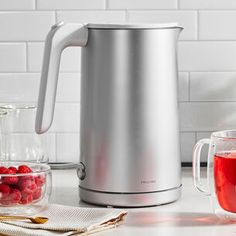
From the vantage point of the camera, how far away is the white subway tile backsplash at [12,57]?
1.85m

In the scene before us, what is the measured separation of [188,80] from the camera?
1.87 m

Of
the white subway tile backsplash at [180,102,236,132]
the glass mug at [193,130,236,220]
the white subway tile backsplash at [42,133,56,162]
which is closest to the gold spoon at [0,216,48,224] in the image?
the glass mug at [193,130,236,220]

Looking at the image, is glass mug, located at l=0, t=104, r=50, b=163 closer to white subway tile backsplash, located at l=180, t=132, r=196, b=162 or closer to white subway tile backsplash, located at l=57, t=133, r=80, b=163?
white subway tile backsplash, located at l=57, t=133, r=80, b=163

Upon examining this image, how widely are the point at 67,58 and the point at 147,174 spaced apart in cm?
45

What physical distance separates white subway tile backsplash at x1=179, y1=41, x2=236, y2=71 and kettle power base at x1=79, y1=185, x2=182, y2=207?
41 cm

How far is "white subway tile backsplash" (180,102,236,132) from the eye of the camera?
6.15 ft

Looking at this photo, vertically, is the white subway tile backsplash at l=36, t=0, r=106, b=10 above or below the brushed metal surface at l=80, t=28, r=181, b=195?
above

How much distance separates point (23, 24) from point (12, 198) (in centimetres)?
53

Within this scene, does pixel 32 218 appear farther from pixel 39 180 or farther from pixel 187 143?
pixel 187 143

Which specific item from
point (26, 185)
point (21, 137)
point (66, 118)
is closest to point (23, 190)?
point (26, 185)

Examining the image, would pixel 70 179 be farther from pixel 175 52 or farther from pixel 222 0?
pixel 222 0

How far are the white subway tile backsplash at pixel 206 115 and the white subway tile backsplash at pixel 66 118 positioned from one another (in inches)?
9.5

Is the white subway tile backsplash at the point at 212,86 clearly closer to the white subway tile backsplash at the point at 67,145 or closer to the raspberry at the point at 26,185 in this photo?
the white subway tile backsplash at the point at 67,145

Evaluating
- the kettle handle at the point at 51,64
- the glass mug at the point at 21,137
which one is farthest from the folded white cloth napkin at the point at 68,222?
the glass mug at the point at 21,137
